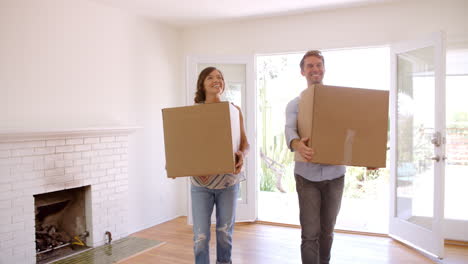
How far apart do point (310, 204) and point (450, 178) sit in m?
2.40

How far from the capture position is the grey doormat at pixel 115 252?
2977 mm

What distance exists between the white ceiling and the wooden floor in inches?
89.8

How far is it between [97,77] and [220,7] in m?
1.38

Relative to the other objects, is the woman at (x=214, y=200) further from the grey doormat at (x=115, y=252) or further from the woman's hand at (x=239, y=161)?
the grey doormat at (x=115, y=252)

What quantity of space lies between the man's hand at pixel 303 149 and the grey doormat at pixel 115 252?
6.64 ft

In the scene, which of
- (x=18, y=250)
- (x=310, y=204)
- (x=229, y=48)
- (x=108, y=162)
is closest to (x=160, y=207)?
(x=108, y=162)

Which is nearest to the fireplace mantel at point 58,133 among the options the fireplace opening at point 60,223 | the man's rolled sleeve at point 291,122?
the fireplace opening at point 60,223

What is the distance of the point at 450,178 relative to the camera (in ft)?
11.5

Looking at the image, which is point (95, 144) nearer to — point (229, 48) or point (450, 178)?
point (229, 48)

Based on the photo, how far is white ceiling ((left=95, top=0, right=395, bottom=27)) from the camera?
346 cm

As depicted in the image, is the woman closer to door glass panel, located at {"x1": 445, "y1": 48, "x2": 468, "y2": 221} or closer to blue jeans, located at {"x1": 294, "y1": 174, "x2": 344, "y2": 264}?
blue jeans, located at {"x1": 294, "y1": 174, "x2": 344, "y2": 264}

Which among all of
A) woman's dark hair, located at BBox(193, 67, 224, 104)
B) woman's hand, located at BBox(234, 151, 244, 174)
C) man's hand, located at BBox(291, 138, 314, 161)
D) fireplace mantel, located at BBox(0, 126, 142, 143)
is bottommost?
woman's hand, located at BBox(234, 151, 244, 174)

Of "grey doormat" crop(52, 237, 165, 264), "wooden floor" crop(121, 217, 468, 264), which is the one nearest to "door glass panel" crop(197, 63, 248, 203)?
"wooden floor" crop(121, 217, 468, 264)

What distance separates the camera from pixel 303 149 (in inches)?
65.1
